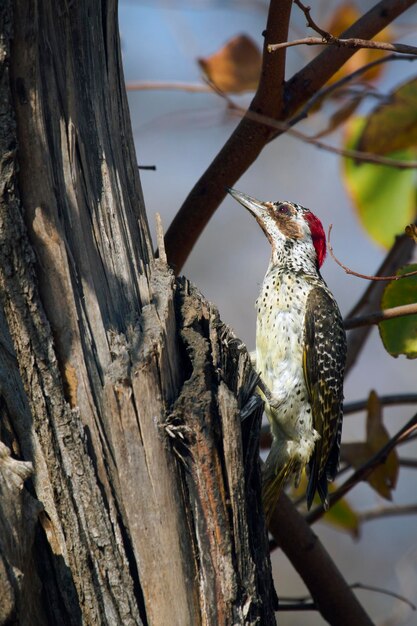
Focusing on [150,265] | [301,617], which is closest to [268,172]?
[301,617]

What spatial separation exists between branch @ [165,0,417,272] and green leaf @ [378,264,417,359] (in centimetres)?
82

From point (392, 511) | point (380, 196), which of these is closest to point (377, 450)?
point (392, 511)

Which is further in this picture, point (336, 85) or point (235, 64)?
point (235, 64)

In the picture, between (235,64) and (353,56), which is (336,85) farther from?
(353,56)

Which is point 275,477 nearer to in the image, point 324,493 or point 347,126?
point 324,493

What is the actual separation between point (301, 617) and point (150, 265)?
26.9 ft

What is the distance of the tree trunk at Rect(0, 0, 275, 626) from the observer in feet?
8.12

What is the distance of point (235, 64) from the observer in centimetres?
429

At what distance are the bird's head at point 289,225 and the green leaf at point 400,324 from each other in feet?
4.51

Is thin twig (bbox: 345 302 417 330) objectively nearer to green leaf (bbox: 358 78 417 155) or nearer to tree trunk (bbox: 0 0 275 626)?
tree trunk (bbox: 0 0 275 626)

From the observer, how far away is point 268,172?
1174 cm

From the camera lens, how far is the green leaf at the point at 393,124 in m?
A: 4.20

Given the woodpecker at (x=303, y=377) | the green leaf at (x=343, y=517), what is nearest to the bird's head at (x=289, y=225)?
the woodpecker at (x=303, y=377)

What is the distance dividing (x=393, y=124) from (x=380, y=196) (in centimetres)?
75
